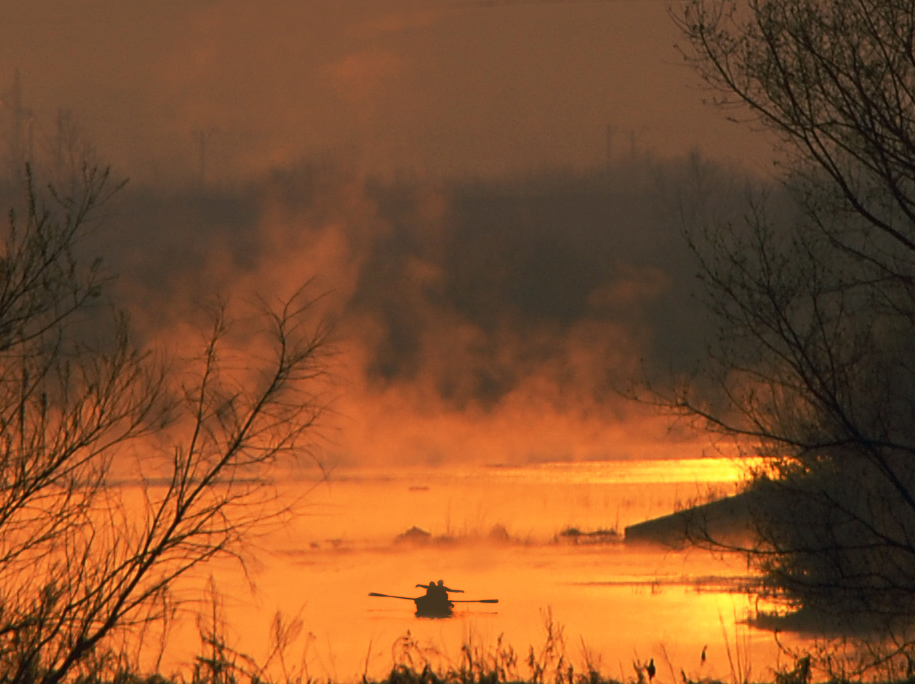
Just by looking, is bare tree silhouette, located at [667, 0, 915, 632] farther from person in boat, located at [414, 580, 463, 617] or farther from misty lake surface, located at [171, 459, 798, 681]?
person in boat, located at [414, 580, 463, 617]

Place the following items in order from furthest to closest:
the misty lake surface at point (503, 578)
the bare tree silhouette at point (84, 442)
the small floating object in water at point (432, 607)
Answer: the small floating object in water at point (432, 607), the misty lake surface at point (503, 578), the bare tree silhouette at point (84, 442)

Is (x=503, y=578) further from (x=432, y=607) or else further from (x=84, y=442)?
(x=84, y=442)

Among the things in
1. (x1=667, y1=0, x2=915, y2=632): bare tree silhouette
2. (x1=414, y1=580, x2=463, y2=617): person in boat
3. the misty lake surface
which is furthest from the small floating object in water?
(x1=667, y1=0, x2=915, y2=632): bare tree silhouette

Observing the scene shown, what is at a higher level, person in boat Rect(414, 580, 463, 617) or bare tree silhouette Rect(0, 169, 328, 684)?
bare tree silhouette Rect(0, 169, 328, 684)

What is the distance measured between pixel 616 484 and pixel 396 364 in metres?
28.5

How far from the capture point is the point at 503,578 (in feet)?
109

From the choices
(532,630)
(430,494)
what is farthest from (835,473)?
(430,494)

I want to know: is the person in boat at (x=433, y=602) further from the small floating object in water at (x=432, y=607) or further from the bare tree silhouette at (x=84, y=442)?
the bare tree silhouette at (x=84, y=442)

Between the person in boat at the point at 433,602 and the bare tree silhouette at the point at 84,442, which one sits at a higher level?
the bare tree silhouette at the point at 84,442

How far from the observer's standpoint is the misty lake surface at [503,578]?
23.4 meters

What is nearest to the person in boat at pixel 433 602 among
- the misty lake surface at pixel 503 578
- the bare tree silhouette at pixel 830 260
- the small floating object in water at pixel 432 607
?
the small floating object in water at pixel 432 607

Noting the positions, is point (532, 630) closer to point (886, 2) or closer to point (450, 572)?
Result: point (450, 572)

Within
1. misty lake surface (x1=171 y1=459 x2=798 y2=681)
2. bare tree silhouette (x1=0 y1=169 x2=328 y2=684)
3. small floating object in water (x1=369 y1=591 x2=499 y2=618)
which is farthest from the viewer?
small floating object in water (x1=369 y1=591 x2=499 y2=618)

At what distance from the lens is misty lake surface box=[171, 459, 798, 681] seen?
23375 millimetres
